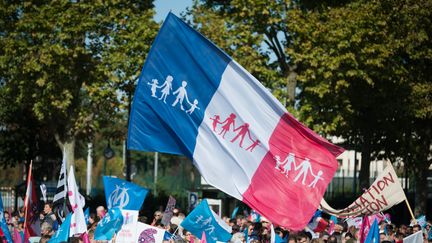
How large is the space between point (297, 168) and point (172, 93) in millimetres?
1852

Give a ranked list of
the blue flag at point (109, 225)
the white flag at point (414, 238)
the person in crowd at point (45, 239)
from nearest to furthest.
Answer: the person in crowd at point (45, 239) < the blue flag at point (109, 225) < the white flag at point (414, 238)

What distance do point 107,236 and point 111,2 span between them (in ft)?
65.2

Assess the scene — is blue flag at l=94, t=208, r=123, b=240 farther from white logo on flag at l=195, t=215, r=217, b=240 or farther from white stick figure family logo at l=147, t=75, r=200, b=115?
white stick figure family logo at l=147, t=75, r=200, b=115

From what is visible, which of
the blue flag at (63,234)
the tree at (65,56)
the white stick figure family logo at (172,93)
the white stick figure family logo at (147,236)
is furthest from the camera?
the tree at (65,56)

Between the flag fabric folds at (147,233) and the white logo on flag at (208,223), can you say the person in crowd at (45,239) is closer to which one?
the flag fabric folds at (147,233)

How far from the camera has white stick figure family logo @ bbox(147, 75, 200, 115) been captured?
13297 mm

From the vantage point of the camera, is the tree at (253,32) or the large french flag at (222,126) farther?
the tree at (253,32)

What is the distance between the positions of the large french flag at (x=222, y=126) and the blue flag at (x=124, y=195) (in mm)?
3825

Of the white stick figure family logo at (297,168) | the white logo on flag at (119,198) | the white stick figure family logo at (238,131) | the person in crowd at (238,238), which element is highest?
the white stick figure family logo at (238,131)

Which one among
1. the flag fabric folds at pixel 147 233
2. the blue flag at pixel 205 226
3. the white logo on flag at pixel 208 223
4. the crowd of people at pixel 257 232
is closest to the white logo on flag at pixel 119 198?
the flag fabric folds at pixel 147 233

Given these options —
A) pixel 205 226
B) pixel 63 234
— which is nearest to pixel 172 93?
pixel 63 234

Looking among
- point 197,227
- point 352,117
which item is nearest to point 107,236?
point 197,227

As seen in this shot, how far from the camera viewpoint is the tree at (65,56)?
3500 centimetres

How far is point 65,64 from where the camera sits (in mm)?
35594
